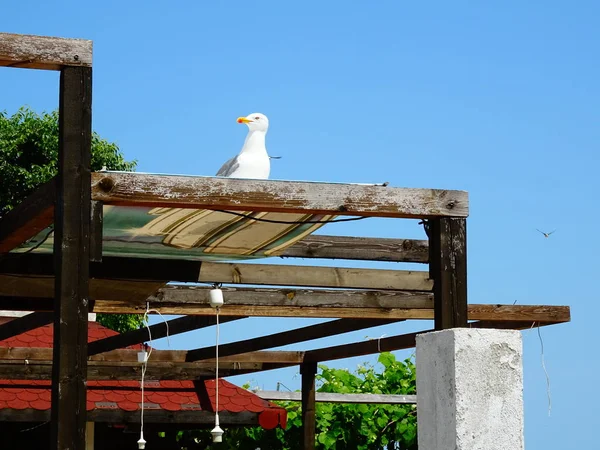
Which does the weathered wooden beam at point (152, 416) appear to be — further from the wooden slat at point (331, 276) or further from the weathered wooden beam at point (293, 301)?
the wooden slat at point (331, 276)

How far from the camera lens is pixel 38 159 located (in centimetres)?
2897

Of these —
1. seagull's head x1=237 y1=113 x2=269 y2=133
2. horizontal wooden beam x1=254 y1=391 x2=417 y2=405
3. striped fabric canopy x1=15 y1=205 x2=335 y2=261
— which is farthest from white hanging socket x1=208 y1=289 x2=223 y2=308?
horizontal wooden beam x1=254 y1=391 x2=417 y2=405

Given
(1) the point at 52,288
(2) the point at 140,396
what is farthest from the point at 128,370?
(1) the point at 52,288

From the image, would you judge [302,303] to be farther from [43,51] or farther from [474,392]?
[43,51]

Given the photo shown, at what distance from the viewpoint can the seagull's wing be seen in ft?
24.5

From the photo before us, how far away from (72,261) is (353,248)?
3.44 meters

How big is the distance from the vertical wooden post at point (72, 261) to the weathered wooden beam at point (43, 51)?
0.06 metres

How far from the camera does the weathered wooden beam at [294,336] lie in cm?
986

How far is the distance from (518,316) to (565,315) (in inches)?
21.1

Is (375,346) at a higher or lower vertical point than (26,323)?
lower

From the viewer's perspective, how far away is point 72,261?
5.50m

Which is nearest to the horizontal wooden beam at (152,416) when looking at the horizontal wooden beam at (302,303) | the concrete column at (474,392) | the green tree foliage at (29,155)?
the horizontal wooden beam at (302,303)

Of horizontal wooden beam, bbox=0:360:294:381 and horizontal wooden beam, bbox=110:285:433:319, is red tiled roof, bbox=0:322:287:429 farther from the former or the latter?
horizontal wooden beam, bbox=110:285:433:319

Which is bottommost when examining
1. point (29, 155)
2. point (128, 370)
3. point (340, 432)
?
point (340, 432)
